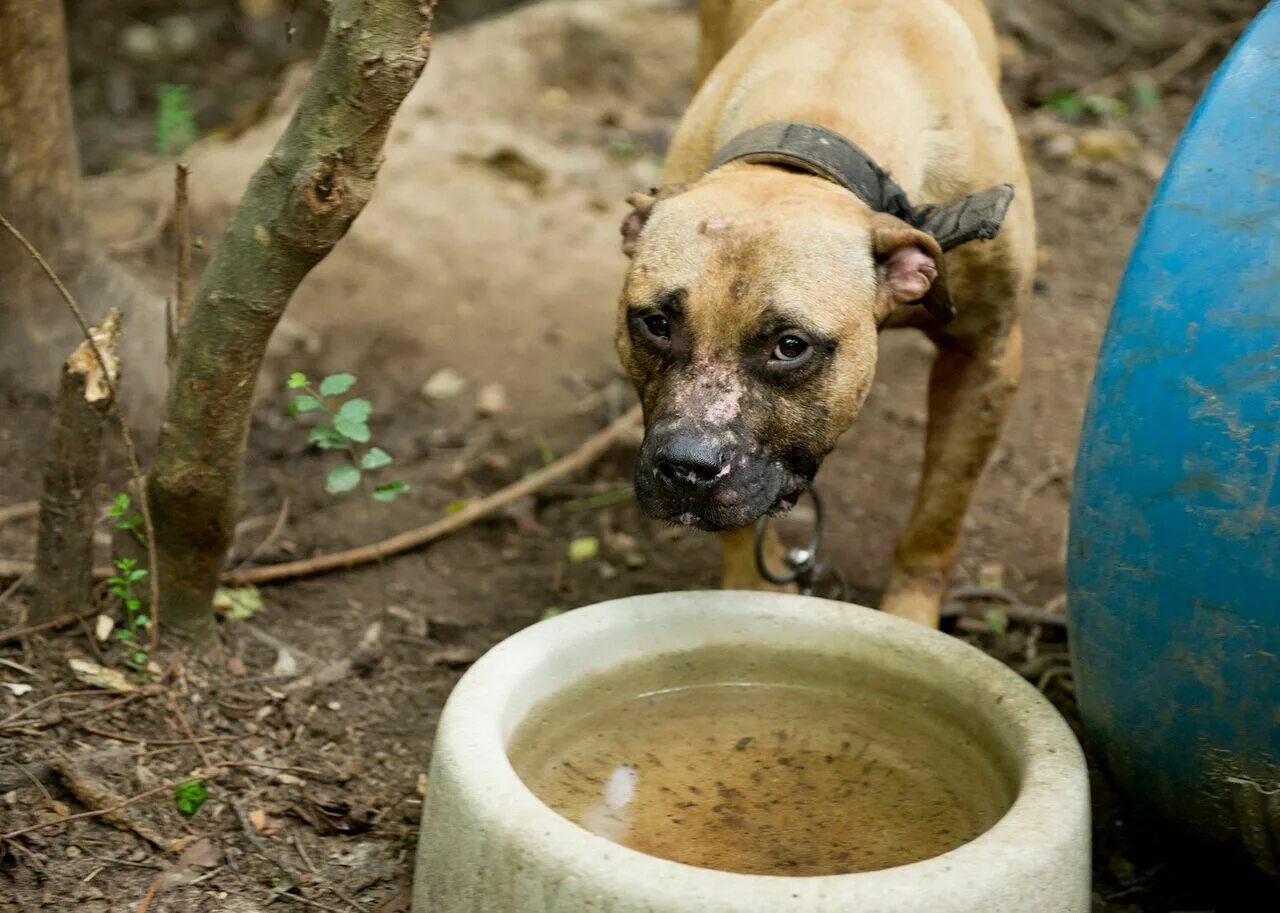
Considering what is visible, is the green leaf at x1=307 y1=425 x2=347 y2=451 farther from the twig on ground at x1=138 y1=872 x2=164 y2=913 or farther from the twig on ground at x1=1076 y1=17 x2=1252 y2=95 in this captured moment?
the twig on ground at x1=1076 y1=17 x2=1252 y2=95

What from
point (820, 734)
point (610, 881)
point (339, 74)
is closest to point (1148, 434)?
point (820, 734)

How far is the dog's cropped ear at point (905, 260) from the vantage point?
11.3 ft

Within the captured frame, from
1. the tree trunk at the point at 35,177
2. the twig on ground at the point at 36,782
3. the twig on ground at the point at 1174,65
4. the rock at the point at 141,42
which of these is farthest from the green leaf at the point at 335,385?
the rock at the point at 141,42

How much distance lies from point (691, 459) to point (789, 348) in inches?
14.3

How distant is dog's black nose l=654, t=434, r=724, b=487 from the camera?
3.18m

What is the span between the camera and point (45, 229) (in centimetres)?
477

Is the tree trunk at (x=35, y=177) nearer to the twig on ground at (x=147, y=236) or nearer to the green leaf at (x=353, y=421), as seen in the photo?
the twig on ground at (x=147, y=236)

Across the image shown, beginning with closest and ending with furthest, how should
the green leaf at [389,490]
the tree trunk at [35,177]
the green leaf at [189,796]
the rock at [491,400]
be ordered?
the green leaf at [189,796] < the green leaf at [389,490] < the tree trunk at [35,177] < the rock at [491,400]

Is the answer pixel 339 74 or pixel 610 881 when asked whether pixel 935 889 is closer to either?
pixel 610 881

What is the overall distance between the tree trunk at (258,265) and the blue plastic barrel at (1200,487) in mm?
1538

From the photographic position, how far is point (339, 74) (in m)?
3.00

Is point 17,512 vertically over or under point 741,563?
under

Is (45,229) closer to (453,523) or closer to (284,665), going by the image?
(453,523)

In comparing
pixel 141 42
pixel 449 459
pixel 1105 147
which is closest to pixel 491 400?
pixel 449 459
